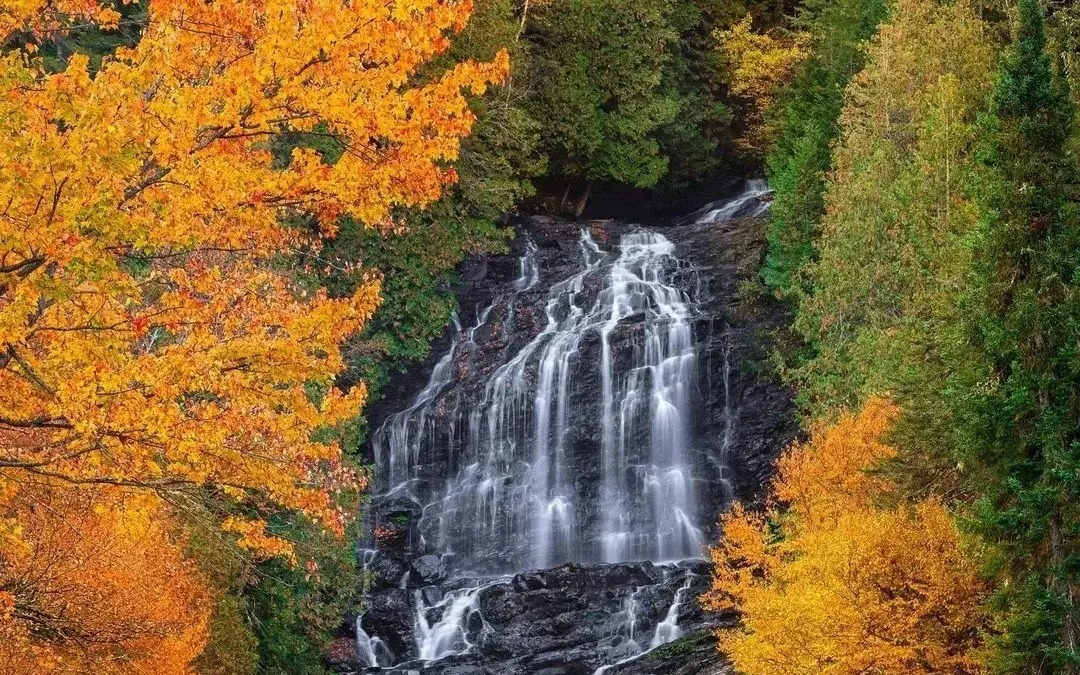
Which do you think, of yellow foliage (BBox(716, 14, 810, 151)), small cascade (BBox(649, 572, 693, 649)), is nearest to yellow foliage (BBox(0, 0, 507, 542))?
small cascade (BBox(649, 572, 693, 649))

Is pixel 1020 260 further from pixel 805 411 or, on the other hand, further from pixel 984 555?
pixel 805 411

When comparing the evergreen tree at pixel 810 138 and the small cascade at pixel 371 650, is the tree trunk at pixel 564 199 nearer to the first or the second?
the evergreen tree at pixel 810 138

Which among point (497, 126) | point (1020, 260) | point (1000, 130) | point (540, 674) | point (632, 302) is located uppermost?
point (497, 126)

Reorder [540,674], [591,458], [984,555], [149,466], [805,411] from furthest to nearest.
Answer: [591,458] < [805,411] < [540,674] < [984,555] < [149,466]

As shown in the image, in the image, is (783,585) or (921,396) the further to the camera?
(783,585)

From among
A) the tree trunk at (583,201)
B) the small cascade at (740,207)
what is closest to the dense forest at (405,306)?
the small cascade at (740,207)

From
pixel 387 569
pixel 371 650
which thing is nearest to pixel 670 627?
pixel 371 650

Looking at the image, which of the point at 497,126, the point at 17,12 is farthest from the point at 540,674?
the point at 17,12
